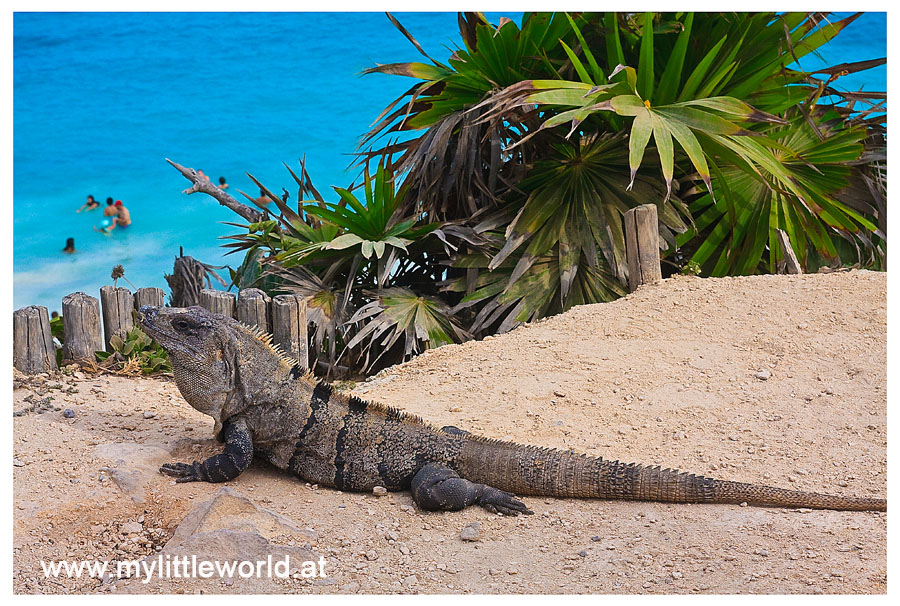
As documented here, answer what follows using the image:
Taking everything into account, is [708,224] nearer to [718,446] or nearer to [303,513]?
[718,446]

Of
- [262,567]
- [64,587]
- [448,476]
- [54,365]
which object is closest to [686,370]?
[448,476]

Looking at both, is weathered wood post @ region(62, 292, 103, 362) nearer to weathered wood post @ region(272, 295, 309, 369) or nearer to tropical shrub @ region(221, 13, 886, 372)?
weathered wood post @ region(272, 295, 309, 369)

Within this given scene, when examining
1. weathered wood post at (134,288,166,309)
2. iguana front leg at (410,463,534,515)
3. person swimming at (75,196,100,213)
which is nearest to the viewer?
iguana front leg at (410,463,534,515)

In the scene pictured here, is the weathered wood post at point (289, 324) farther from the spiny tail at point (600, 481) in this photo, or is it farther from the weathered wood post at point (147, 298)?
the spiny tail at point (600, 481)

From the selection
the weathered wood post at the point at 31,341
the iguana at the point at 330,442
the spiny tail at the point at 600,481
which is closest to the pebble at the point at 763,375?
the spiny tail at the point at 600,481

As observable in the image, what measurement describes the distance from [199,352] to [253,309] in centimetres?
169

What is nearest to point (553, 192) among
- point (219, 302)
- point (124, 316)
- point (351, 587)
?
point (219, 302)

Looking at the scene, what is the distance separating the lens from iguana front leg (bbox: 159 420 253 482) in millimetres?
4180

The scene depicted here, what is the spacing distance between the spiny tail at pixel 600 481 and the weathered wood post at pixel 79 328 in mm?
3268

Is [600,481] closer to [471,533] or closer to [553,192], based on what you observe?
[471,533]

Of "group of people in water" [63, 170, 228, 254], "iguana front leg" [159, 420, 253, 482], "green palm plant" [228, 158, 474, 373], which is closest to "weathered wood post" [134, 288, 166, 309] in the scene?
"green palm plant" [228, 158, 474, 373]

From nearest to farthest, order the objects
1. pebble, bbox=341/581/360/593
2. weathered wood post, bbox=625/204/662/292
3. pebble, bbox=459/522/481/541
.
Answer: pebble, bbox=341/581/360/593 < pebble, bbox=459/522/481/541 < weathered wood post, bbox=625/204/662/292

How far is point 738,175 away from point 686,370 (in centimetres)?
261

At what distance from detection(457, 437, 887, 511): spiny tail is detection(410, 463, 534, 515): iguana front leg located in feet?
0.39
